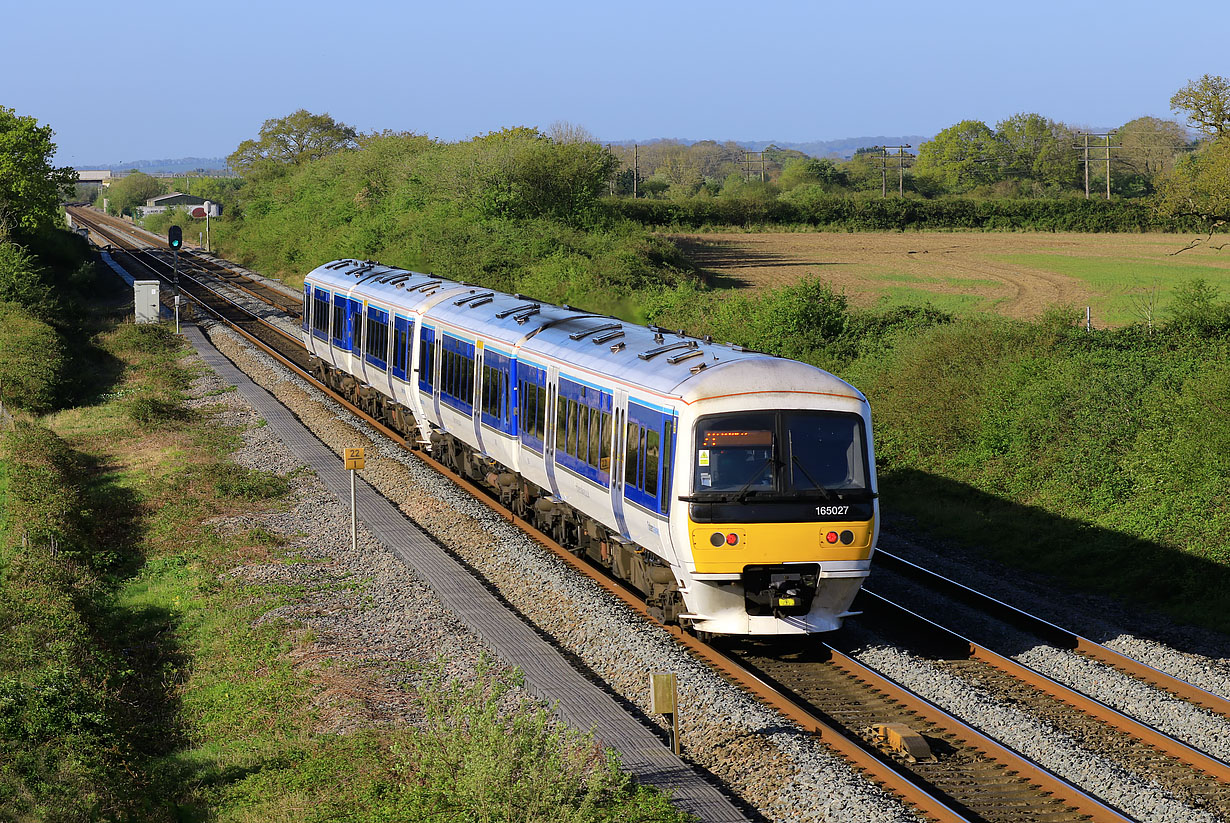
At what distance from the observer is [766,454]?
40.7 ft

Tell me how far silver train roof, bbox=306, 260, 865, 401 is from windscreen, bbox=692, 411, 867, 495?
352mm

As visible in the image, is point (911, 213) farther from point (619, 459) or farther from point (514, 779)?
point (514, 779)

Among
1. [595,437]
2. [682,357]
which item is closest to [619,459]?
[595,437]

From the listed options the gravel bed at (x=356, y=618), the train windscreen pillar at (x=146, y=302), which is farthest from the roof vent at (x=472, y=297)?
the train windscreen pillar at (x=146, y=302)

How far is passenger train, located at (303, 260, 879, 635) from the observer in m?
12.4

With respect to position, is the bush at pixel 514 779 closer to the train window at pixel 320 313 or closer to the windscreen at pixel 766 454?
the windscreen at pixel 766 454

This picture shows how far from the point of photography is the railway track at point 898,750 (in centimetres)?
953

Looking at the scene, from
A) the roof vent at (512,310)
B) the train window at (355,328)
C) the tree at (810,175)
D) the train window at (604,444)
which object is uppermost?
the tree at (810,175)

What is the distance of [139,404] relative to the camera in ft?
93.6

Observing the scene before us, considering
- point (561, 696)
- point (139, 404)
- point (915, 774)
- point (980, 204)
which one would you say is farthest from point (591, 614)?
point (980, 204)

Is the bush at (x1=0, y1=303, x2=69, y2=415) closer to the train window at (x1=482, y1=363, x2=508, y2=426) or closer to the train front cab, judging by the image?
the train window at (x1=482, y1=363, x2=508, y2=426)

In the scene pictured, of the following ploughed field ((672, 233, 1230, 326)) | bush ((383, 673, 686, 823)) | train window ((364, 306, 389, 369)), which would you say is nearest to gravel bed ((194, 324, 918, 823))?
bush ((383, 673, 686, 823))

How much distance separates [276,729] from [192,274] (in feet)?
201

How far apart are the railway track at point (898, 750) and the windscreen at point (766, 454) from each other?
1898 millimetres
